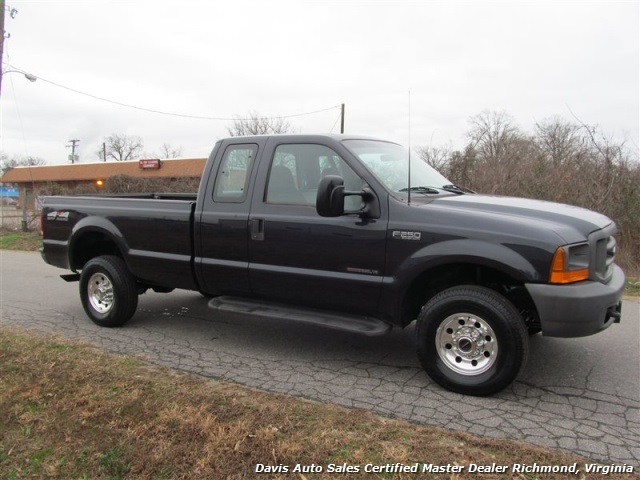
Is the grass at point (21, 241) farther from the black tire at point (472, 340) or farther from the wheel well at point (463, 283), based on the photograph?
the black tire at point (472, 340)

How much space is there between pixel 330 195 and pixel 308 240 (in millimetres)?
567

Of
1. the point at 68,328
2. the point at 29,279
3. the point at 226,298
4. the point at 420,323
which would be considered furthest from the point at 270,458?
the point at 29,279

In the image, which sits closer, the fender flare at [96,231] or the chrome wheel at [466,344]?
the chrome wheel at [466,344]

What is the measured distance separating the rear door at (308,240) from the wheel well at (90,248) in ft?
7.34

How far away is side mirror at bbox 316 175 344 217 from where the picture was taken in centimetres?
367

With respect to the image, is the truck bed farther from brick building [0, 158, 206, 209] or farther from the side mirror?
brick building [0, 158, 206, 209]

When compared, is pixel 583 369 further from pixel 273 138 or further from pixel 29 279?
pixel 29 279

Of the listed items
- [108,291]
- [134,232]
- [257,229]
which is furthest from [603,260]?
[108,291]

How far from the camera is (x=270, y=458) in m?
2.68

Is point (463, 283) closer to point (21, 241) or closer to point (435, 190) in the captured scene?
point (435, 190)

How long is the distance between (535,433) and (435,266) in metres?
1.27

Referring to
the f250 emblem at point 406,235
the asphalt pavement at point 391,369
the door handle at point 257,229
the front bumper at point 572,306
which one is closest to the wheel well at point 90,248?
the asphalt pavement at point 391,369

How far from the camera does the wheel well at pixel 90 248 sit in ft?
18.6

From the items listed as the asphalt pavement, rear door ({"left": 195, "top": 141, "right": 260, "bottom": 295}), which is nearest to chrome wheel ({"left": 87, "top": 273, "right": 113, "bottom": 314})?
the asphalt pavement
